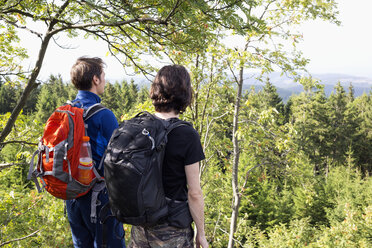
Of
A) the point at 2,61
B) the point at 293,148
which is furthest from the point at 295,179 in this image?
the point at 2,61

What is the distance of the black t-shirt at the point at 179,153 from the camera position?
158cm

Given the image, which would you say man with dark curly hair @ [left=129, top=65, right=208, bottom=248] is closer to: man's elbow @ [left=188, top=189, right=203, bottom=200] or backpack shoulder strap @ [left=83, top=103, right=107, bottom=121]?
man's elbow @ [left=188, top=189, right=203, bottom=200]

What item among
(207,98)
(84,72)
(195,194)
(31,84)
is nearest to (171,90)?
(195,194)

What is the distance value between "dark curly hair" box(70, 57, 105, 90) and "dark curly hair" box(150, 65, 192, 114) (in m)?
0.62

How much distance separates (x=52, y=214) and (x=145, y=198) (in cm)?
492

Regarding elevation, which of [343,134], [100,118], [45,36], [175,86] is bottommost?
[343,134]

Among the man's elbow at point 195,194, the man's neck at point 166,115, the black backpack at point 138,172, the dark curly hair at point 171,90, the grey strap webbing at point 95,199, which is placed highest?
the dark curly hair at point 171,90

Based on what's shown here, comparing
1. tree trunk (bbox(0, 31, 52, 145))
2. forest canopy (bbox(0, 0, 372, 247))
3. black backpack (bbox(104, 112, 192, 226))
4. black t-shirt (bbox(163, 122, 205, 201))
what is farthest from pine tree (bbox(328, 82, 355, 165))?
black backpack (bbox(104, 112, 192, 226))

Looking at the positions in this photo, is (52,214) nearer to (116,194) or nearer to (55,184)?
(55,184)

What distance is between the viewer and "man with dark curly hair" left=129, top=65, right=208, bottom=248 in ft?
5.21

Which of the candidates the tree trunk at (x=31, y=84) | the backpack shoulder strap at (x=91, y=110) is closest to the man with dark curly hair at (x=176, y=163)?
the backpack shoulder strap at (x=91, y=110)

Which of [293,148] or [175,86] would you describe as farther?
[293,148]

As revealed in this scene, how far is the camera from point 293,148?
698 cm

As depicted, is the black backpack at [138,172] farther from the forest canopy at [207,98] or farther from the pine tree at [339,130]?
the pine tree at [339,130]
